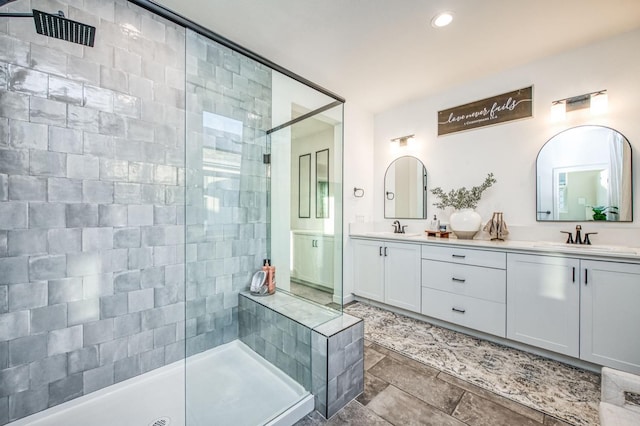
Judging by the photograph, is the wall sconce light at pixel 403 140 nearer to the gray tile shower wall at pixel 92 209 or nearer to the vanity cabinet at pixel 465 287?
the vanity cabinet at pixel 465 287

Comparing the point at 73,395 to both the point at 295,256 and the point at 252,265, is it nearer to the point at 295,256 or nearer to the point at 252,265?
the point at 252,265

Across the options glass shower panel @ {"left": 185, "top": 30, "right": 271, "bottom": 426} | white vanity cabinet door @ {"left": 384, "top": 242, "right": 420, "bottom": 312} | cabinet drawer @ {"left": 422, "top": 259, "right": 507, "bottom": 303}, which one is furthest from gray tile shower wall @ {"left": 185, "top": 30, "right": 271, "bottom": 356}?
cabinet drawer @ {"left": 422, "top": 259, "right": 507, "bottom": 303}

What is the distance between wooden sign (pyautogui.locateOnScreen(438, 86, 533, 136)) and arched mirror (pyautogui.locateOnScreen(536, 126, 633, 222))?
0.46 m

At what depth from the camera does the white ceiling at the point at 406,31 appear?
6.07 feet

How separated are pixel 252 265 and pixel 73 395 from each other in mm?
1361

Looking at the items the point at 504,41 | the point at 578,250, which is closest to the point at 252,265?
the point at 578,250

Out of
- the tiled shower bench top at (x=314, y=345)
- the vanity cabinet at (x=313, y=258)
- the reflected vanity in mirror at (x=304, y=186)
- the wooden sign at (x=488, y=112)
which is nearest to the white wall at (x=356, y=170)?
the vanity cabinet at (x=313, y=258)

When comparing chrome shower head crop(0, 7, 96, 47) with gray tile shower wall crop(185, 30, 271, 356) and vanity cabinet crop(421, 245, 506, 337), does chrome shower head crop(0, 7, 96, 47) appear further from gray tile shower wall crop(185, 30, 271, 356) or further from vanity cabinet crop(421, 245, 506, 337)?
vanity cabinet crop(421, 245, 506, 337)

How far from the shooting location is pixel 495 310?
2.33 m

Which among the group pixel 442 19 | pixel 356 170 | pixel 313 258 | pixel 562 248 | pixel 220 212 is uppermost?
pixel 442 19

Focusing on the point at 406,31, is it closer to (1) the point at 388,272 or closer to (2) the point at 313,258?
(2) the point at 313,258

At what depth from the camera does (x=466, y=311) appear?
8.14 feet

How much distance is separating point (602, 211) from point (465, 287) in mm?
1340

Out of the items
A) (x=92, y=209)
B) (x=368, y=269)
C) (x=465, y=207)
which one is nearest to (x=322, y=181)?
(x=368, y=269)
